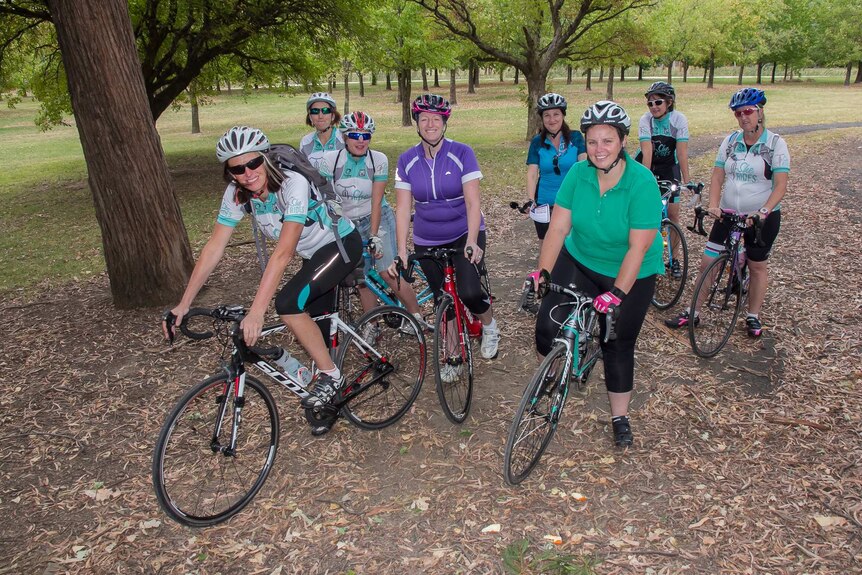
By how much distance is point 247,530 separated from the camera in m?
3.80

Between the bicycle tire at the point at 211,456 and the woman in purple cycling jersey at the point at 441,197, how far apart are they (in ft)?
5.12

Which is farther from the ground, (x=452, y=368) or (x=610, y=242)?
(x=610, y=242)

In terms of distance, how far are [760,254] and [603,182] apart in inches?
109

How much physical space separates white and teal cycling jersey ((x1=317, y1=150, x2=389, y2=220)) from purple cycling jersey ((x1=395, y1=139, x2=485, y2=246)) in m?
0.95

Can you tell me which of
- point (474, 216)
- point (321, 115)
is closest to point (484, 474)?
point (474, 216)

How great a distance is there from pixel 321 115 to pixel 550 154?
8.15 ft

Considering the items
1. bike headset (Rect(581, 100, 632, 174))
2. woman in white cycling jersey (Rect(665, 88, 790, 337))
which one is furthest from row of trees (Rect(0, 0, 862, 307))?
woman in white cycling jersey (Rect(665, 88, 790, 337))

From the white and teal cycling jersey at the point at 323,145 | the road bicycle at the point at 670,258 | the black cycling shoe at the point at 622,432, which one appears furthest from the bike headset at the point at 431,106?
the road bicycle at the point at 670,258

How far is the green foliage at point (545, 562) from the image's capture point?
3359mm

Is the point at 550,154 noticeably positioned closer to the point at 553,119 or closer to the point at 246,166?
the point at 553,119

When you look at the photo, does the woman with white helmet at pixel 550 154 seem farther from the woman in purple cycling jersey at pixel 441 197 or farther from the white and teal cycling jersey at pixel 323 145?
the white and teal cycling jersey at pixel 323 145

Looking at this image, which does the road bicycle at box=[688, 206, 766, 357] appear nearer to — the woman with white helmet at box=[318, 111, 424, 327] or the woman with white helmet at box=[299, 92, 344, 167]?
the woman with white helmet at box=[318, 111, 424, 327]

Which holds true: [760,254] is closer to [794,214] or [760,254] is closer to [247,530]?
[247,530]

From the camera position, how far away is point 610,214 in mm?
3832
